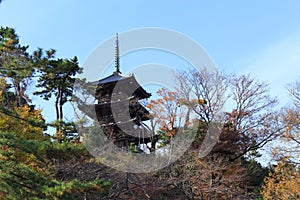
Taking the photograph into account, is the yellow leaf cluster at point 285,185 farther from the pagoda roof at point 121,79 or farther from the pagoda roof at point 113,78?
the pagoda roof at point 113,78

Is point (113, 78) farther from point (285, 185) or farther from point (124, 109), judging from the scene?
point (285, 185)

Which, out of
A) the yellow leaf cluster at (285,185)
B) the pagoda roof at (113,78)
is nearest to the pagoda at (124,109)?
the pagoda roof at (113,78)

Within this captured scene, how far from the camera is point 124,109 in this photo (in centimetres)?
1377

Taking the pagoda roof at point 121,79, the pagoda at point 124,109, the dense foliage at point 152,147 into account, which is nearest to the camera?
the dense foliage at point 152,147

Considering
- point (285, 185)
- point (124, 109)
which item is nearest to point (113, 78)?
point (124, 109)

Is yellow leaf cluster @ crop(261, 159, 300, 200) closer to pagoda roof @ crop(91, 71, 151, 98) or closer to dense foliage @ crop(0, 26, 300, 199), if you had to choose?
dense foliage @ crop(0, 26, 300, 199)

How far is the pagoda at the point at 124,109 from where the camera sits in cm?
1315

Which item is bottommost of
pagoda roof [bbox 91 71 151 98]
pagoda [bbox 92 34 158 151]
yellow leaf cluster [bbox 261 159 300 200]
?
yellow leaf cluster [bbox 261 159 300 200]

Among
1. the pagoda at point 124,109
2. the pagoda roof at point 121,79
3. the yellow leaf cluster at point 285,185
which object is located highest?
the pagoda roof at point 121,79

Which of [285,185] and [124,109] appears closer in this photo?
[285,185]

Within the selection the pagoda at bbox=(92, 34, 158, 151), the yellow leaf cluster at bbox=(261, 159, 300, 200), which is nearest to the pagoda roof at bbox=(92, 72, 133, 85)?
the pagoda at bbox=(92, 34, 158, 151)

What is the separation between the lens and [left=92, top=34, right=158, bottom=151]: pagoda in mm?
13148

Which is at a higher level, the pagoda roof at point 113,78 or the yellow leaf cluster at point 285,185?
the pagoda roof at point 113,78

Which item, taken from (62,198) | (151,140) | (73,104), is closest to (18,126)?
(62,198)
